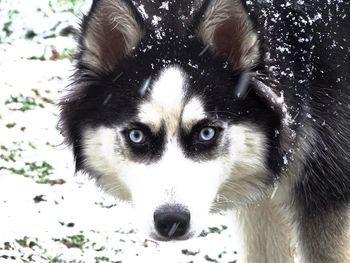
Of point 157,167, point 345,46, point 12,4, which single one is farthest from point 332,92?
point 12,4

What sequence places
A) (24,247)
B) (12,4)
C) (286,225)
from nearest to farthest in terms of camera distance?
(286,225) < (24,247) < (12,4)

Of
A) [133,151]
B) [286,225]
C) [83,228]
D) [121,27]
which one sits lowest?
[83,228]

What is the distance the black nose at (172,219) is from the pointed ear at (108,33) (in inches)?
31.3

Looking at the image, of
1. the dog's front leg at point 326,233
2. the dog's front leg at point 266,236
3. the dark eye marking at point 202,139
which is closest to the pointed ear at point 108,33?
the dark eye marking at point 202,139

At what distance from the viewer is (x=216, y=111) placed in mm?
3240

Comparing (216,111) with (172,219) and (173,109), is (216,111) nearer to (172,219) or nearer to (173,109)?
(173,109)

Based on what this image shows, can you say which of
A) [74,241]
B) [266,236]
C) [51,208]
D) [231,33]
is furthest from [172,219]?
[51,208]

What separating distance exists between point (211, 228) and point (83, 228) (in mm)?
911

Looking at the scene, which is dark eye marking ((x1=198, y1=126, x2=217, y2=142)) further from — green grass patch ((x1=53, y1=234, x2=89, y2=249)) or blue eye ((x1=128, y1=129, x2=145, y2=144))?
green grass patch ((x1=53, y1=234, x2=89, y2=249))

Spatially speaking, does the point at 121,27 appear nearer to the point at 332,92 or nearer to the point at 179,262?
the point at 332,92

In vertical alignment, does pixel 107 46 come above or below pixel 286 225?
above

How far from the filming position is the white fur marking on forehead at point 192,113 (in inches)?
124

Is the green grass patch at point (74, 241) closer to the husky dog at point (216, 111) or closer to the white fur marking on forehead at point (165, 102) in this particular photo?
the husky dog at point (216, 111)

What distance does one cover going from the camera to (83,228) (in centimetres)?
529
